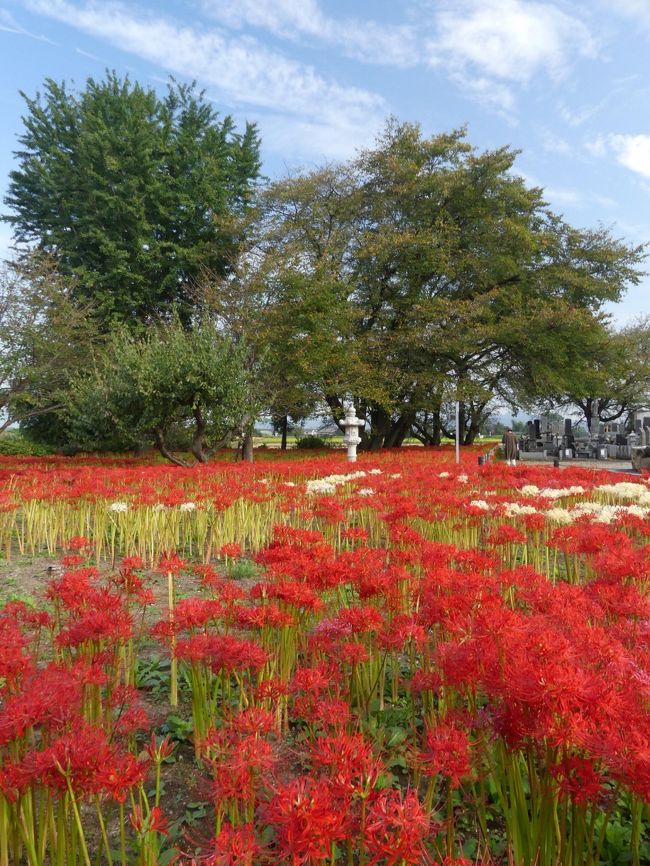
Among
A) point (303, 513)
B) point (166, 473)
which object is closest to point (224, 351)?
point (166, 473)

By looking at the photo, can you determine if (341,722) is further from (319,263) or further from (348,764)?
(319,263)

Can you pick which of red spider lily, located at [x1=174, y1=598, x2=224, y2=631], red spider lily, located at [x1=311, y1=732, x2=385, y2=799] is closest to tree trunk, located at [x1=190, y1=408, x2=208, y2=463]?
red spider lily, located at [x1=174, y1=598, x2=224, y2=631]

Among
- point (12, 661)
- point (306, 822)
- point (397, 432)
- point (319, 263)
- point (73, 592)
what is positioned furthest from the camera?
point (397, 432)

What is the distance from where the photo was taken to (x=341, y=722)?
1.65 m

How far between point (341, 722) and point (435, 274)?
1098 inches

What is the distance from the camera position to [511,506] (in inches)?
215

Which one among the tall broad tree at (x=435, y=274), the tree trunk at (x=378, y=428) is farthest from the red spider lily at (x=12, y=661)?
the tree trunk at (x=378, y=428)

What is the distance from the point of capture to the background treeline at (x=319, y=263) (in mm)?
23094

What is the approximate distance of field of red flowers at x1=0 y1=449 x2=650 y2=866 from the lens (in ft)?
4.36

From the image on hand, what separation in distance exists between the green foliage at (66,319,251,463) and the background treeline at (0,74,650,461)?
13.1ft

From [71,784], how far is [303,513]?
5863 mm

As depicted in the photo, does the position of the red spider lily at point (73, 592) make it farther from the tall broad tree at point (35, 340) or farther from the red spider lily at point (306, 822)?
the tall broad tree at point (35, 340)

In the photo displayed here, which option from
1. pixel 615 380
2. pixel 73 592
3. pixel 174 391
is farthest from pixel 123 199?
pixel 615 380

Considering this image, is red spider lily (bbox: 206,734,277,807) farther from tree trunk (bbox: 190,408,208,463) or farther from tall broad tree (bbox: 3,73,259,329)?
tall broad tree (bbox: 3,73,259,329)
